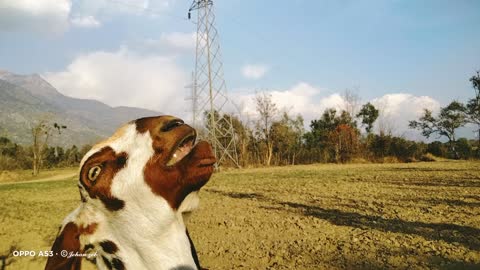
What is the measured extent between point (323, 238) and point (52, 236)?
5.92 meters

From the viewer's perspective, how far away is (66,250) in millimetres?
1297

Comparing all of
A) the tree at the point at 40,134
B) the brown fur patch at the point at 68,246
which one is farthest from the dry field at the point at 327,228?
the tree at the point at 40,134

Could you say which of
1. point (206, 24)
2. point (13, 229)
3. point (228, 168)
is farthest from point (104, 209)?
point (228, 168)

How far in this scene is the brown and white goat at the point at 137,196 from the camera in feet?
4.30

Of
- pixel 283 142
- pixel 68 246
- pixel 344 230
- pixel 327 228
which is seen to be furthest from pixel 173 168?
→ pixel 283 142

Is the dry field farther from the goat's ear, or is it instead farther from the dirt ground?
the goat's ear

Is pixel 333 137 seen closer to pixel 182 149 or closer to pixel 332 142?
pixel 332 142

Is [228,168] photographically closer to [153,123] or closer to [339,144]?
[339,144]

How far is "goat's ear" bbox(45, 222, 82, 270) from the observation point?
1.27 m

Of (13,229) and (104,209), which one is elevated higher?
(104,209)

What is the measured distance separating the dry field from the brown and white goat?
485 cm

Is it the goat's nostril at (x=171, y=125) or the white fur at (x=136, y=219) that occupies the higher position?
the goat's nostril at (x=171, y=125)

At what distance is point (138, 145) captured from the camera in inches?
53.3

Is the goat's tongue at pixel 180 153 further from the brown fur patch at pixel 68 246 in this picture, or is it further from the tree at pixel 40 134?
the tree at pixel 40 134
